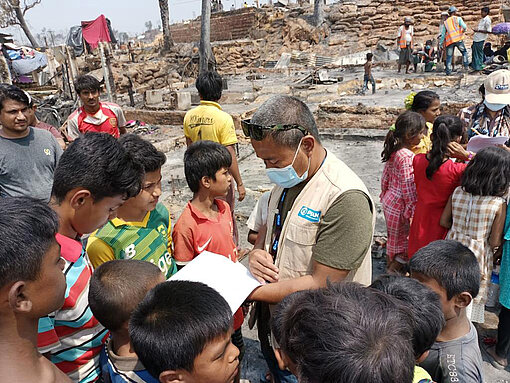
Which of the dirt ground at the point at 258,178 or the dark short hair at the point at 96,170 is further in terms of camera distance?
the dirt ground at the point at 258,178

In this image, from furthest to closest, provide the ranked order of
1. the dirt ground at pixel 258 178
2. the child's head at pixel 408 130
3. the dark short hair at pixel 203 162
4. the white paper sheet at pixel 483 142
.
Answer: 1. the child's head at pixel 408 130
2. the white paper sheet at pixel 483 142
3. the dirt ground at pixel 258 178
4. the dark short hair at pixel 203 162

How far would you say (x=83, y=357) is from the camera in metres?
1.55

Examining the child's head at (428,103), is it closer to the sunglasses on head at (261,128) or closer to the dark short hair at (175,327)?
the sunglasses on head at (261,128)

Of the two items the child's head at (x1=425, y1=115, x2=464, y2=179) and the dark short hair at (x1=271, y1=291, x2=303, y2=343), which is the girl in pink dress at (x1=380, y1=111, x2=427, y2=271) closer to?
the child's head at (x1=425, y1=115, x2=464, y2=179)

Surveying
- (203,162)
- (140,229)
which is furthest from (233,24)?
(140,229)

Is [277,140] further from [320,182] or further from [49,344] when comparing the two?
[49,344]

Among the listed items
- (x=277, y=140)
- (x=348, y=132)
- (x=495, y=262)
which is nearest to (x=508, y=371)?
(x=495, y=262)

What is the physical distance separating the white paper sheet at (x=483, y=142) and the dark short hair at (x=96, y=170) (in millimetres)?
2711

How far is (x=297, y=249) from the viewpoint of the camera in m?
1.70

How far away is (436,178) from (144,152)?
211 cm

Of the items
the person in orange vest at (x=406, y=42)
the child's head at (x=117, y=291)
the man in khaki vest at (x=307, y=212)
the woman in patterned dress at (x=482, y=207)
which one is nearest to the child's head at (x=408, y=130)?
the woman in patterned dress at (x=482, y=207)

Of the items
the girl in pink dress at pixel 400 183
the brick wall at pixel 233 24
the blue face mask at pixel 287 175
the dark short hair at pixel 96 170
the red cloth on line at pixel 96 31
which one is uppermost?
the brick wall at pixel 233 24

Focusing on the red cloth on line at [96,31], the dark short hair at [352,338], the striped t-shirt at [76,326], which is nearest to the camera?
the dark short hair at [352,338]

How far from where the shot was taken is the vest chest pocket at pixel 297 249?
1647mm
